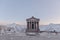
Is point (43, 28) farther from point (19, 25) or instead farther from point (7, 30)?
point (7, 30)

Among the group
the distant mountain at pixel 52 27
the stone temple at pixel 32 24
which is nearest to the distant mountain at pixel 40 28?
the distant mountain at pixel 52 27

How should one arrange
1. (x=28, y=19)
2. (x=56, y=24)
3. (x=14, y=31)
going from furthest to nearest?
1. (x=28, y=19)
2. (x=14, y=31)
3. (x=56, y=24)

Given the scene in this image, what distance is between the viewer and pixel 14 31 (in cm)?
1238

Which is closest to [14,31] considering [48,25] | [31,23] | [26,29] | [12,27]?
[12,27]

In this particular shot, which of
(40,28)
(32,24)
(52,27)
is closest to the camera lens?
(52,27)

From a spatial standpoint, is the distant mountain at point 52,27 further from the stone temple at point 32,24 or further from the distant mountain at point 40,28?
the stone temple at point 32,24

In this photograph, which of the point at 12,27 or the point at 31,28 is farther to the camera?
the point at 31,28

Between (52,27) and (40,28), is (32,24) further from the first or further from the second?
(52,27)

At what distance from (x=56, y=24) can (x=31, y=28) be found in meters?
2.87

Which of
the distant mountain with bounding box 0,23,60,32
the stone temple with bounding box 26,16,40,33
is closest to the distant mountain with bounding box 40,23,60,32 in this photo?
the distant mountain with bounding box 0,23,60,32

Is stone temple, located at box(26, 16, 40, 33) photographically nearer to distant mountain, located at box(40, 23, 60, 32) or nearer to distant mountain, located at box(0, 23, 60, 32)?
distant mountain, located at box(0, 23, 60, 32)

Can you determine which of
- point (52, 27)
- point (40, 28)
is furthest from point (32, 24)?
point (52, 27)

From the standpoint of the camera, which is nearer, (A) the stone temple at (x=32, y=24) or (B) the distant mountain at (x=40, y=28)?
(B) the distant mountain at (x=40, y=28)

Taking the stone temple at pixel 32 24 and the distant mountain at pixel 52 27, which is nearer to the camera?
the distant mountain at pixel 52 27
